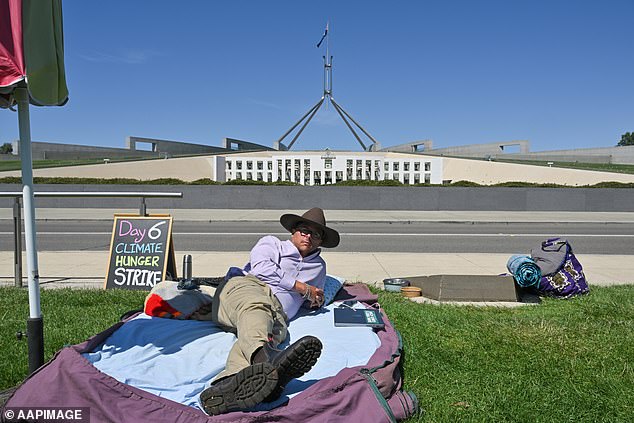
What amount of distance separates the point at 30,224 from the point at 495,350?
11.7 ft

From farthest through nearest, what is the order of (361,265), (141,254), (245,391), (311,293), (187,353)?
(361,265) < (141,254) < (311,293) < (187,353) < (245,391)

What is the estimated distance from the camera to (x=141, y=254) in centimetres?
699

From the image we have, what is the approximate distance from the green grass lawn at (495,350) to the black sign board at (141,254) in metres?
0.41

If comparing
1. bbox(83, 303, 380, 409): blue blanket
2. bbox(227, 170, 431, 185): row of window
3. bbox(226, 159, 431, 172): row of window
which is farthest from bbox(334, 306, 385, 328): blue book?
bbox(226, 159, 431, 172): row of window

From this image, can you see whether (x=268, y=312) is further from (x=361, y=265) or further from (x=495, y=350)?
(x=361, y=265)

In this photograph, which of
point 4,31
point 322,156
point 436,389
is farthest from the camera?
point 322,156

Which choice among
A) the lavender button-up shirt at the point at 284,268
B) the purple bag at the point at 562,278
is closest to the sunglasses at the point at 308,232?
the lavender button-up shirt at the point at 284,268

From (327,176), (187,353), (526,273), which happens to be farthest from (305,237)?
(327,176)

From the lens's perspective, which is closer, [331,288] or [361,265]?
[331,288]

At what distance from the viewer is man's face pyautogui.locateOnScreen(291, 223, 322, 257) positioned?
15.2 feet

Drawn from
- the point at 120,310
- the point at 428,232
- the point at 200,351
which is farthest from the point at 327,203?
the point at 200,351

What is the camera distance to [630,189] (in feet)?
81.1

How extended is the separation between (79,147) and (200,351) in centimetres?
4392

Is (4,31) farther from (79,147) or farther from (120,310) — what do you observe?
(79,147)
